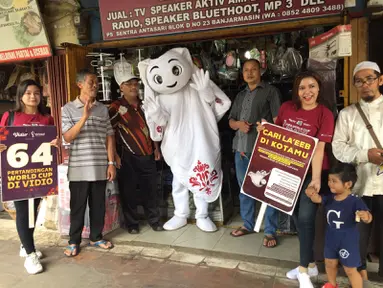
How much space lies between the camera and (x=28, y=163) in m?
3.39

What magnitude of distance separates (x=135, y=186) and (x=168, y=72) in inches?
53.8

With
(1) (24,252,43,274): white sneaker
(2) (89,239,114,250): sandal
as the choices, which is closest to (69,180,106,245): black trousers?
(2) (89,239,114,250): sandal

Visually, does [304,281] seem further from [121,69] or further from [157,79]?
[121,69]

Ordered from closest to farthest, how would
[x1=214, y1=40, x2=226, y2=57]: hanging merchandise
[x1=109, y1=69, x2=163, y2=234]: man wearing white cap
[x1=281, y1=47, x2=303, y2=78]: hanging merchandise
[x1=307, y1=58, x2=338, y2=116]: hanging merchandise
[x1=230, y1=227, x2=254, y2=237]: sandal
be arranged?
[x1=307, y1=58, x2=338, y2=116]: hanging merchandise
[x1=230, y1=227, x2=254, y2=237]: sandal
[x1=109, y1=69, x2=163, y2=234]: man wearing white cap
[x1=281, y1=47, x2=303, y2=78]: hanging merchandise
[x1=214, y1=40, x2=226, y2=57]: hanging merchandise

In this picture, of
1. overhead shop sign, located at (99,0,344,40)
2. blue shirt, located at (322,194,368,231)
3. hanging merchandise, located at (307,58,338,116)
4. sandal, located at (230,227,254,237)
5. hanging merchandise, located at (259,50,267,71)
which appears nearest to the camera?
blue shirt, located at (322,194,368,231)

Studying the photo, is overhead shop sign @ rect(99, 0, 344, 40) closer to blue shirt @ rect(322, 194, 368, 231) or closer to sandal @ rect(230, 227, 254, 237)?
blue shirt @ rect(322, 194, 368, 231)

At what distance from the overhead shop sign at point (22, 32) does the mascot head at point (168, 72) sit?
1.51 meters

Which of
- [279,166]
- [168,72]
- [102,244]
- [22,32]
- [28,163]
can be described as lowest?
[102,244]

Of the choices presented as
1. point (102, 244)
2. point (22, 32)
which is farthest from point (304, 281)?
point (22, 32)

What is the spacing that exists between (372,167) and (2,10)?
15.3 ft

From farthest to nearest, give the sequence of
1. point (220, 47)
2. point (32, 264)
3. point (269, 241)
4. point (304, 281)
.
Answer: point (220, 47)
point (269, 241)
point (32, 264)
point (304, 281)

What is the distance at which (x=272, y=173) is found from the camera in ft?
9.93

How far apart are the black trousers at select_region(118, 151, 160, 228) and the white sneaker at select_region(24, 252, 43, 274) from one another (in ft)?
3.56

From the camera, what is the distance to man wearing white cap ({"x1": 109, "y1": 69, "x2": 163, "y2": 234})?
4004 mm
